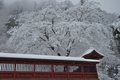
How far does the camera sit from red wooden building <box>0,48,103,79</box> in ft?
26.3

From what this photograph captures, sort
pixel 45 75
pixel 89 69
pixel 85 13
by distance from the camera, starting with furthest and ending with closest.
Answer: pixel 85 13 < pixel 89 69 < pixel 45 75

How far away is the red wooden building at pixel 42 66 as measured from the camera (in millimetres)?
8016

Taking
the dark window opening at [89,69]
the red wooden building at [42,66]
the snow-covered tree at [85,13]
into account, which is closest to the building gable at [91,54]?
the red wooden building at [42,66]

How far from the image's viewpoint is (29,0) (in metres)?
49.8

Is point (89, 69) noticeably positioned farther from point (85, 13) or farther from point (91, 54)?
point (85, 13)

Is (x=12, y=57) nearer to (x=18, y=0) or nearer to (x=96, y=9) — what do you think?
(x=96, y=9)

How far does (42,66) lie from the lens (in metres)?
9.23

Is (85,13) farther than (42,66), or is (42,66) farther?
(85,13)

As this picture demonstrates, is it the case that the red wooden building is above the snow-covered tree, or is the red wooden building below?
below

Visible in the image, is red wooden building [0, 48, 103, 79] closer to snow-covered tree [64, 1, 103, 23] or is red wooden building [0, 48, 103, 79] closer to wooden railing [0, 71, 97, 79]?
wooden railing [0, 71, 97, 79]

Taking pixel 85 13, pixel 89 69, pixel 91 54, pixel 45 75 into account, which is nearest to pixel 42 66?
pixel 45 75

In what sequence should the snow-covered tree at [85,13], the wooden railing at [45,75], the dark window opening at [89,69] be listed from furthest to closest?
the snow-covered tree at [85,13] → the dark window opening at [89,69] → the wooden railing at [45,75]

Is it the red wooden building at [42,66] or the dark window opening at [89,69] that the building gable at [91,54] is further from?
the dark window opening at [89,69]

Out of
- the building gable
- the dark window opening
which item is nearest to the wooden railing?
the dark window opening
